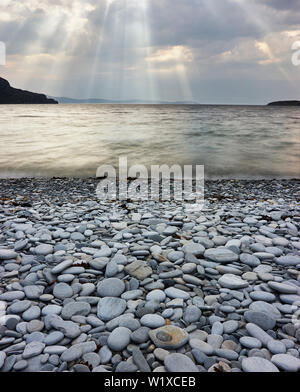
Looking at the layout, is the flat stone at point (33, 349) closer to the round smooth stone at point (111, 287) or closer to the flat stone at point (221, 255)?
the round smooth stone at point (111, 287)

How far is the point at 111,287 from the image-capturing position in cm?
237

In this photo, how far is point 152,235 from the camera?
11.0 feet

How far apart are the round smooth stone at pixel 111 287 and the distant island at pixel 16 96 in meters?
133

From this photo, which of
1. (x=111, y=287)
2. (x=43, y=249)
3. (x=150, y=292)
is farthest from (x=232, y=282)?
(x=43, y=249)

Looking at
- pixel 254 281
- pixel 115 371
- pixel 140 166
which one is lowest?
pixel 115 371

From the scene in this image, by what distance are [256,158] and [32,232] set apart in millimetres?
12187

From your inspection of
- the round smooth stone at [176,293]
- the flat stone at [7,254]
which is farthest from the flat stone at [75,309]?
the flat stone at [7,254]

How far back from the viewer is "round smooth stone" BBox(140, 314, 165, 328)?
1956mm

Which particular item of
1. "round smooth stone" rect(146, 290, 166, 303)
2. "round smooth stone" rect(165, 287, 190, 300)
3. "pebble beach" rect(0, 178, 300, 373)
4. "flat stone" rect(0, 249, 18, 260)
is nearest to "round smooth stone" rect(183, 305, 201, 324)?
"pebble beach" rect(0, 178, 300, 373)

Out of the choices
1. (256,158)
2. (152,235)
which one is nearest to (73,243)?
(152,235)

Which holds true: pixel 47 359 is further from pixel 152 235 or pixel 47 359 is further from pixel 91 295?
pixel 152 235

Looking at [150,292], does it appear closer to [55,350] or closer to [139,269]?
[139,269]

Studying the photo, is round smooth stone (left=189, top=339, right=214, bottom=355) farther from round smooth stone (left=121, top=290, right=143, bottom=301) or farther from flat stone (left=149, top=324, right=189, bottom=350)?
round smooth stone (left=121, top=290, right=143, bottom=301)

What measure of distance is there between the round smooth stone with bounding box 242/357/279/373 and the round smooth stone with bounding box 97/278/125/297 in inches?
44.5
